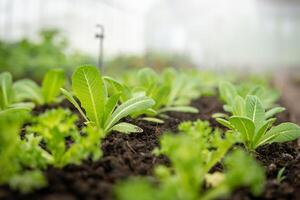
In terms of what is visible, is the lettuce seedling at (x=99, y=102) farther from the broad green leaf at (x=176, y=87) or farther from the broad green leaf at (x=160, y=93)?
the broad green leaf at (x=176, y=87)

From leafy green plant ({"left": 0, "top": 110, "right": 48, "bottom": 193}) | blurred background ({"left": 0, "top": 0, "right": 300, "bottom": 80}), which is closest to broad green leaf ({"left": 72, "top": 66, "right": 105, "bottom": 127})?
leafy green plant ({"left": 0, "top": 110, "right": 48, "bottom": 193})

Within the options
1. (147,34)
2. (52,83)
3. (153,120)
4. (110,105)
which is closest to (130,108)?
(110,105)

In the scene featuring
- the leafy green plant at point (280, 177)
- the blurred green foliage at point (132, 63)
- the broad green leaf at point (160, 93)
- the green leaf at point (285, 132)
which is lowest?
the blurred green foliage at point (132, 63)

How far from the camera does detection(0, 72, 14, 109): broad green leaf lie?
9.68 ft

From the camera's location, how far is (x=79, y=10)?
12172mm

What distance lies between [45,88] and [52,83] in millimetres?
93

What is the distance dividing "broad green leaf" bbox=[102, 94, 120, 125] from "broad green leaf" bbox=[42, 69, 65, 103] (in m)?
1.03

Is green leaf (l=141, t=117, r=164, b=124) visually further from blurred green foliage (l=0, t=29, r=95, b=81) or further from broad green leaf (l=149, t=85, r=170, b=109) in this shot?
blurred green foliage (l=0, t=29, r=95, b=81)

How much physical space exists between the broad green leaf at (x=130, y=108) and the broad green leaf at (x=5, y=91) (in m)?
1.02

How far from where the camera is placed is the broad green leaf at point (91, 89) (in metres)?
2.21

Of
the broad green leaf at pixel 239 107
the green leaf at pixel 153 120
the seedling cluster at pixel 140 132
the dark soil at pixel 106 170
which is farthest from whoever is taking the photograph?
the green leaf at pixel 153 120

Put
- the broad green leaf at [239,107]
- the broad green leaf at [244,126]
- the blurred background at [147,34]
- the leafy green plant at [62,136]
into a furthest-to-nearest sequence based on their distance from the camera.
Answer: the blurred background at [147,34]
the broad green leaf at [239,107]
the broad green leaf at [244,126]
the leafy green plant at [62,136]

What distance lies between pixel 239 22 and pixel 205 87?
90.8ft

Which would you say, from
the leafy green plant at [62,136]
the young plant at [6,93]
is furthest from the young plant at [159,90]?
the young plant at [6,93]
